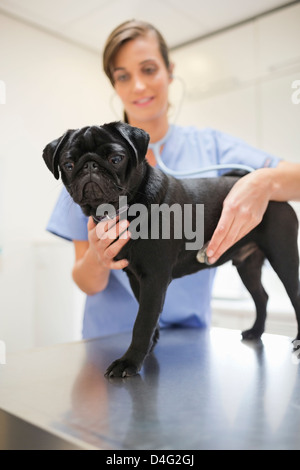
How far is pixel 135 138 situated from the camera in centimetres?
49

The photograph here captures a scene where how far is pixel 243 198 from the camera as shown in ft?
2.07

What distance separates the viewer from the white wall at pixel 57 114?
2.06ft

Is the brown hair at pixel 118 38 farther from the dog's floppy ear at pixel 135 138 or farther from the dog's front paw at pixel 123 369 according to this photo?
the dog's front paw at pixel 123 369

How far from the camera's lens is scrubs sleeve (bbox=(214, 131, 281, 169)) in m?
0.84

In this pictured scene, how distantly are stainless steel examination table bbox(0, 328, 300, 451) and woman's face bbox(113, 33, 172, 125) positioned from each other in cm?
39

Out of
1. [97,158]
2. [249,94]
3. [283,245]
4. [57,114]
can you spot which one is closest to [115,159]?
[97,158]

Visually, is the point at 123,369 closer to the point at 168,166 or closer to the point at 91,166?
the point at 91,166

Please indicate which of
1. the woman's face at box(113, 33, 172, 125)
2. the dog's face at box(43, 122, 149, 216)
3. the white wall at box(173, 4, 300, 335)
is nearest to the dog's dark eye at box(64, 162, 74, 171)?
the dog's face at box(43, 122, 149, 216)

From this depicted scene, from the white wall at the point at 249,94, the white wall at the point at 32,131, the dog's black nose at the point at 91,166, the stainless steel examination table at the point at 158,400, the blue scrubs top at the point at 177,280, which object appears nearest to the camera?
the stainless steel examination table at the point at 158,400

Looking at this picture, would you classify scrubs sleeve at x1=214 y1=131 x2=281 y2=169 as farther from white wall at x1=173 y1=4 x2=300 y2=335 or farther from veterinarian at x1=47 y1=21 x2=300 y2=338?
white wall at x1=173 y1=4 x2=300 y2=335

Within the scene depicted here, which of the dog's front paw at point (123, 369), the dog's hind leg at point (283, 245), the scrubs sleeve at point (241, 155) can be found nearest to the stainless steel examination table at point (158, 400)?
the dog's front paw at point (123, 369)

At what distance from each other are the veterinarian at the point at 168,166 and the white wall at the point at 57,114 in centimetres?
5

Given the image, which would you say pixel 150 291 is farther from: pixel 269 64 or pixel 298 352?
pixel 269 64
